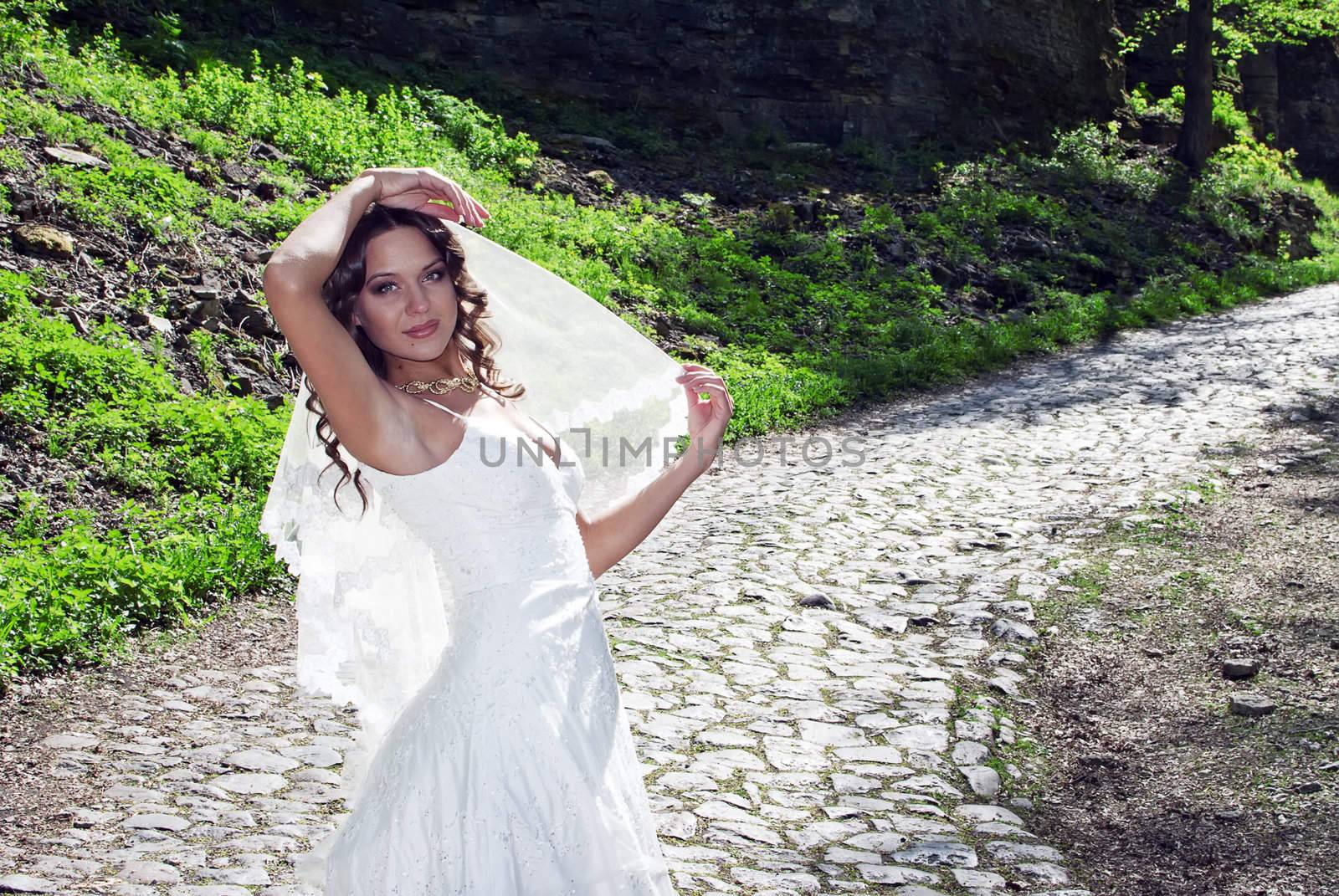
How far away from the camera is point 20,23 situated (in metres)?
11.5

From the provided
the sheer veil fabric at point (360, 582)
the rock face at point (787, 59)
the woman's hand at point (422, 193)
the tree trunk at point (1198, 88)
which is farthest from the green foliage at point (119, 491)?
the tree trunk at point (1198, 88)

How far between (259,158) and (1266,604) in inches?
379

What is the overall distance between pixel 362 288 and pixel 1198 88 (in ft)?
72.0

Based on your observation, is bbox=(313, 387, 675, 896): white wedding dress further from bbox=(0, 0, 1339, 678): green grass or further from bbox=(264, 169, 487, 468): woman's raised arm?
bbox=(0, 0, 1339, 678): green grass

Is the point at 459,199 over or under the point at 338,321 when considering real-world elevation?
over

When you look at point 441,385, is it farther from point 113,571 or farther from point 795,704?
point 113,571

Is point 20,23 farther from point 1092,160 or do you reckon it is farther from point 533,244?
point 1092,160

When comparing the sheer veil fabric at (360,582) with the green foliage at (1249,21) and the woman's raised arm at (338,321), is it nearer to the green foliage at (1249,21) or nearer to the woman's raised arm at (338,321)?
the woman's raised arm at (338,321)

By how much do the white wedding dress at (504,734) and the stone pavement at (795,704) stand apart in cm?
144

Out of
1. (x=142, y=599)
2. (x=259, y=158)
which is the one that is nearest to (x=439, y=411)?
(x=142, y=599)

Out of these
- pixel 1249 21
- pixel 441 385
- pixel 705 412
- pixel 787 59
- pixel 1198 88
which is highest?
pixel 1249 21

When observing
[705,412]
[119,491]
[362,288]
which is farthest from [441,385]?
[119,491]

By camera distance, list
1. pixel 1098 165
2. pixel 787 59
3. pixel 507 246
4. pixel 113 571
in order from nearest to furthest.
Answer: pixel 113 571 < pixel 507 246 < pixel 787 59 < pixel 1098 165

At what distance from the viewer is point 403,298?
259 cm
